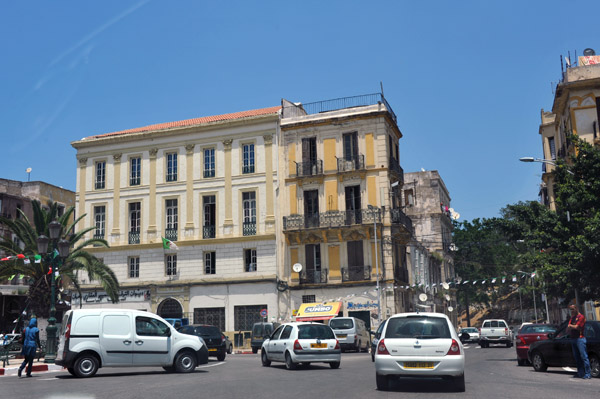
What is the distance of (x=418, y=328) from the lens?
468 inches

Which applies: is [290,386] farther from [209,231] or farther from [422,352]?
[209,231]

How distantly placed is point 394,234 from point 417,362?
98.3ft

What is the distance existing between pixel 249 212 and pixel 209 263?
4.39 meters

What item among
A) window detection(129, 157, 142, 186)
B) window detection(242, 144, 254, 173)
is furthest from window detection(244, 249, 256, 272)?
window detection(129, 157, 142, 186)

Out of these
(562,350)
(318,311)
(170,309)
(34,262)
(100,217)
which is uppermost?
(100,217)

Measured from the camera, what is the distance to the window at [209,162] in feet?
143

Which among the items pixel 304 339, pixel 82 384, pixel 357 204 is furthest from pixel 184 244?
pixel 82 384

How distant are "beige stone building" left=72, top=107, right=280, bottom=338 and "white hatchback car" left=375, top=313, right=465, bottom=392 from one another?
29.3m

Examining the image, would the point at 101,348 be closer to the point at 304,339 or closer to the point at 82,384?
the point at 82,384

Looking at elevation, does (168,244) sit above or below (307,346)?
above

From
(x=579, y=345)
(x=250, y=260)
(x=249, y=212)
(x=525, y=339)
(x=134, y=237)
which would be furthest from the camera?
(x=134, y=237)

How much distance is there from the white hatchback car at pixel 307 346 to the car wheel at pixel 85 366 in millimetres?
5598

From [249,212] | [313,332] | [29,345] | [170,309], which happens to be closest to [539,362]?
[313,332]

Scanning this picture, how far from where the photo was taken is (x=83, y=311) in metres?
16.7
